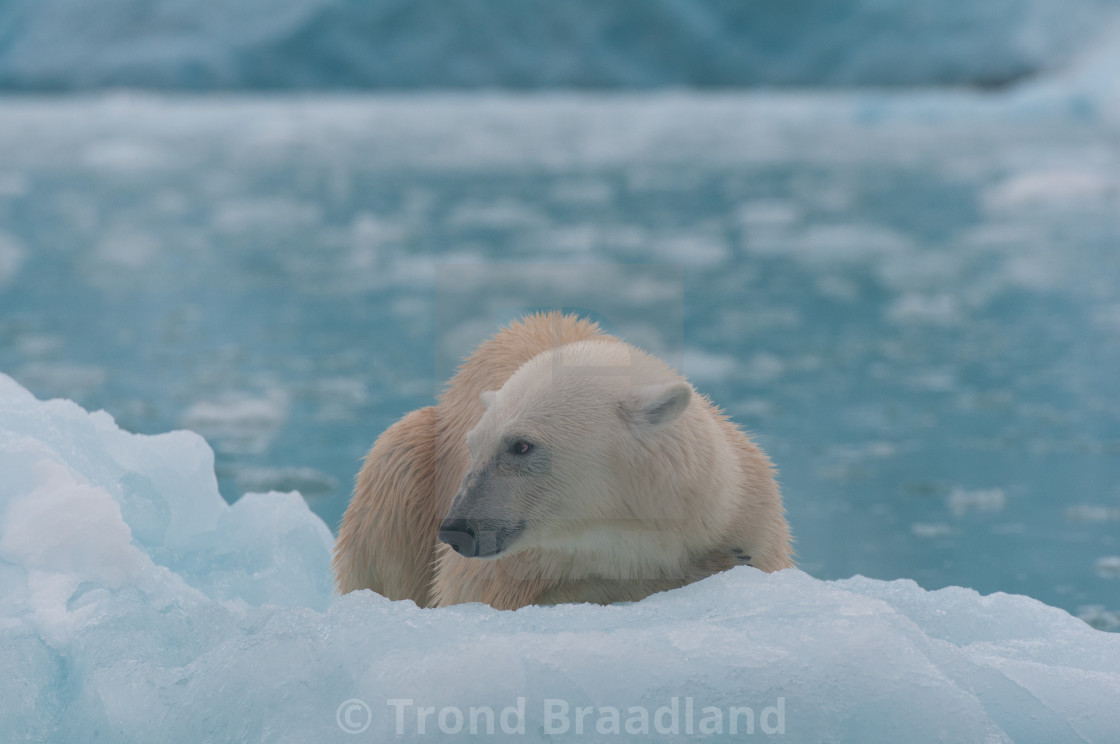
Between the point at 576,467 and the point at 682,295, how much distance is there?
585cm

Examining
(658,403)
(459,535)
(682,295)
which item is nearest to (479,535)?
(459,535)

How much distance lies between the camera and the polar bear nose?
1938mm

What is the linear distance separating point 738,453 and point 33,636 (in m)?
1.31

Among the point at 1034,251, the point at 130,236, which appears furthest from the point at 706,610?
the point at 130,236

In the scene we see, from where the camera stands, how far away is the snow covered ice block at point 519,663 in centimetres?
186

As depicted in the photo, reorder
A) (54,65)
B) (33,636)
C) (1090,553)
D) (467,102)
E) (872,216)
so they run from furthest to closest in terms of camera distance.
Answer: (467,102) → (54,65) → (872,216) → (1090,553) → (33,636)

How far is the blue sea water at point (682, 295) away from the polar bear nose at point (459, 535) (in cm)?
205

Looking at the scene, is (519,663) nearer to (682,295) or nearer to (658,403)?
(658,403)

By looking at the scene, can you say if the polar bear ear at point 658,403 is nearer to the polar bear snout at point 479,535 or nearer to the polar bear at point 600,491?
the polar bear at point 600,491

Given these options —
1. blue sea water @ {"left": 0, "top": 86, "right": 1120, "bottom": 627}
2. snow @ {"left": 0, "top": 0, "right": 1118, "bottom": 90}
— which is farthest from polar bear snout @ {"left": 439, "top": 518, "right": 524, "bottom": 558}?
snow @ {"left": 0, "top": 0, "right": 1118, "bottom": 90}

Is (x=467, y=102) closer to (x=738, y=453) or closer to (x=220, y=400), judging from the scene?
(x=220, y=400)

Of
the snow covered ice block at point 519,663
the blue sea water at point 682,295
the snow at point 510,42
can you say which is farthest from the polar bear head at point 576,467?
the snow at point 510,42

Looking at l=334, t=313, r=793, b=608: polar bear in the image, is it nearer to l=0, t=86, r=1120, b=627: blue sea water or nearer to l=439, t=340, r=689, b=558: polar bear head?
l=439, t=340, r=689, b=558: polar bear head

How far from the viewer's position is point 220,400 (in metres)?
5.94
